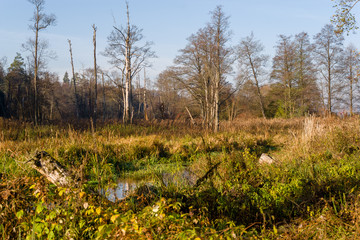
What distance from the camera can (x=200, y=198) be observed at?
3896mm

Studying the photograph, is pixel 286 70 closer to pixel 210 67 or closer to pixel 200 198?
pixel 210 67

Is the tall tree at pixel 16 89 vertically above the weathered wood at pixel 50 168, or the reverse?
the tall tree at pixel 16 89

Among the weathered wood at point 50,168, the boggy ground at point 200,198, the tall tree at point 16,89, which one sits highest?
A: the tall tree at point 16,89

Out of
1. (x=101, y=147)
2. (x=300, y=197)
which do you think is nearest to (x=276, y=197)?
(x=300, y=197)

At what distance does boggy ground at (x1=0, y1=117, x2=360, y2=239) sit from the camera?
105 inches

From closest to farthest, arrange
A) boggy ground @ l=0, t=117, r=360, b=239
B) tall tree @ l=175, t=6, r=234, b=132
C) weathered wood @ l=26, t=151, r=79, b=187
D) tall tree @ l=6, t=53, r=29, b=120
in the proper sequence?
boggy ground @ l=0, t=117, r=360, b=239 → weathered wood @ l=26, t=151, r=79, b=187 → tall tree @ l=175, t=6, r=234, b=132 → tall tree @ l=6, t=53, r=29, b=120

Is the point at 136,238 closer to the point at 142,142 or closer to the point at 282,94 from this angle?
the point at 142,142

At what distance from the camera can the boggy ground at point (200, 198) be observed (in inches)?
105

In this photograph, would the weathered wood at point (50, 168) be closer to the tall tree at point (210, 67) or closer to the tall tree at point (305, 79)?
the tall tree at point (210, 67)

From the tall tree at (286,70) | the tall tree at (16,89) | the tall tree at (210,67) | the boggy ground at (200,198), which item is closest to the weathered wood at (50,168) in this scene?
the boggy ground at (200,198)

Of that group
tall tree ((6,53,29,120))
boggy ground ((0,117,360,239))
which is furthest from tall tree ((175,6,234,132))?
tall tree ((6,53,29,120))

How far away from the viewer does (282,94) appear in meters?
28.0

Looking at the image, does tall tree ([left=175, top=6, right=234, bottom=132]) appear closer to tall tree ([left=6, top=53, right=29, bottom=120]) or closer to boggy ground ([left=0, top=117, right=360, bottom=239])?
boggy ground ([left=0, top=117, right=360, bottom=239])

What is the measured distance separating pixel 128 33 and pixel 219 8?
19.5 feet
